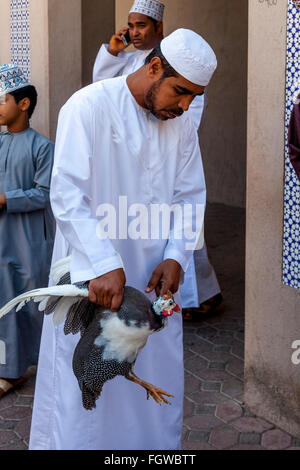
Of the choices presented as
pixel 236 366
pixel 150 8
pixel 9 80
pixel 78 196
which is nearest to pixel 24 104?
pixel 9 80

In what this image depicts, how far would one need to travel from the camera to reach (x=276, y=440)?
4.00 m

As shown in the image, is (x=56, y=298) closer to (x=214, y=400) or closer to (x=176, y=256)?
(x=176, y=256)

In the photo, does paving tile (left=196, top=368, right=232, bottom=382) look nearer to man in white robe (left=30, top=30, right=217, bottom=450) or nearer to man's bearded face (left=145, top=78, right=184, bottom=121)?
man in white robe (left=30, top=30, right=217, bottom=450)

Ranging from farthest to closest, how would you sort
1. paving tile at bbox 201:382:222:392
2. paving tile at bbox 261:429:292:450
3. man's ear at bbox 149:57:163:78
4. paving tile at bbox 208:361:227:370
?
paving tile at bbox 208:361:227:370 < paving tile at bbox 201:382:222:392 < paving tile at bbox 261:429:292:450 < man's ear at bbox 149:57:163:78

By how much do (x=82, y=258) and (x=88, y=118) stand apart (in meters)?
0.57

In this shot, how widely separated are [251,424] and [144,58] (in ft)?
8.78

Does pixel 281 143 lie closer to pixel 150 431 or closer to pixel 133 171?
pixel 133 171

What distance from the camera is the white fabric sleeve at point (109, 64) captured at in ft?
17.9

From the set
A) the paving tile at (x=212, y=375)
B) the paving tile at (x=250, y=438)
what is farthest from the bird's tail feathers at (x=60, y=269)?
the paving tile at (x=212, y=375)

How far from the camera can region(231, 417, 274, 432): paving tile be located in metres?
4.12

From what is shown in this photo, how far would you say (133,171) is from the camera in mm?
3057

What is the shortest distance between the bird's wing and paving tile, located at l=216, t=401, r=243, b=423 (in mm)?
1745

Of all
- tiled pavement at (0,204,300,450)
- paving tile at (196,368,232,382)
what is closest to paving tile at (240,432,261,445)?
tiled pavement at (0,204,300,450)
